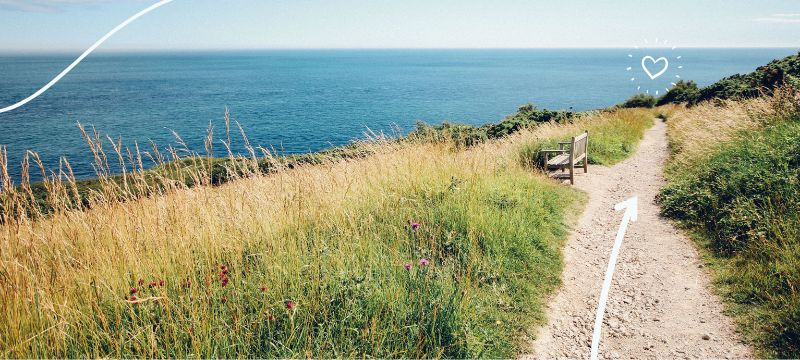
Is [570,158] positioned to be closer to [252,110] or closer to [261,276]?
[261,276]

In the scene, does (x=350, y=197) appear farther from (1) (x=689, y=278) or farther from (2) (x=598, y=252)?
(1) (x=689, y=278)

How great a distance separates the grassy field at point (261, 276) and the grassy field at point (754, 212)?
2.12 meters

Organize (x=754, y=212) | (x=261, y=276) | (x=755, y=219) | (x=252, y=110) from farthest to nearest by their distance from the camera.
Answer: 1. (x=252, y=110)
2. (x=754, y=212)
3. (x=755, y=219)
4. (x=261, y=276)

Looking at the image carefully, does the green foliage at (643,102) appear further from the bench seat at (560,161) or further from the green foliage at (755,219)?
the green foliage at (755,219)

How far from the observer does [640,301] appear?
16.9 feet

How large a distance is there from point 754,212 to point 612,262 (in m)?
2.16

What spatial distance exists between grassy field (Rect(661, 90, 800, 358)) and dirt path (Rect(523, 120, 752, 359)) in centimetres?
27

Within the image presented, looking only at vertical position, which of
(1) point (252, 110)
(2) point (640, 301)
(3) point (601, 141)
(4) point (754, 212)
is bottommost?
(2) point (640, 301)

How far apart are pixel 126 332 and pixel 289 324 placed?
1123 millimetres

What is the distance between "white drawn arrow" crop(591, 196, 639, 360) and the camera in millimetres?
4494

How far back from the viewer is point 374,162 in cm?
830

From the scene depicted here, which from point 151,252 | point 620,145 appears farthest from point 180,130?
point 151,252

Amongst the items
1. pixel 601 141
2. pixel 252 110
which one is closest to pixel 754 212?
pixel 601 141

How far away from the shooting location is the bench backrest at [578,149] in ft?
36.5
